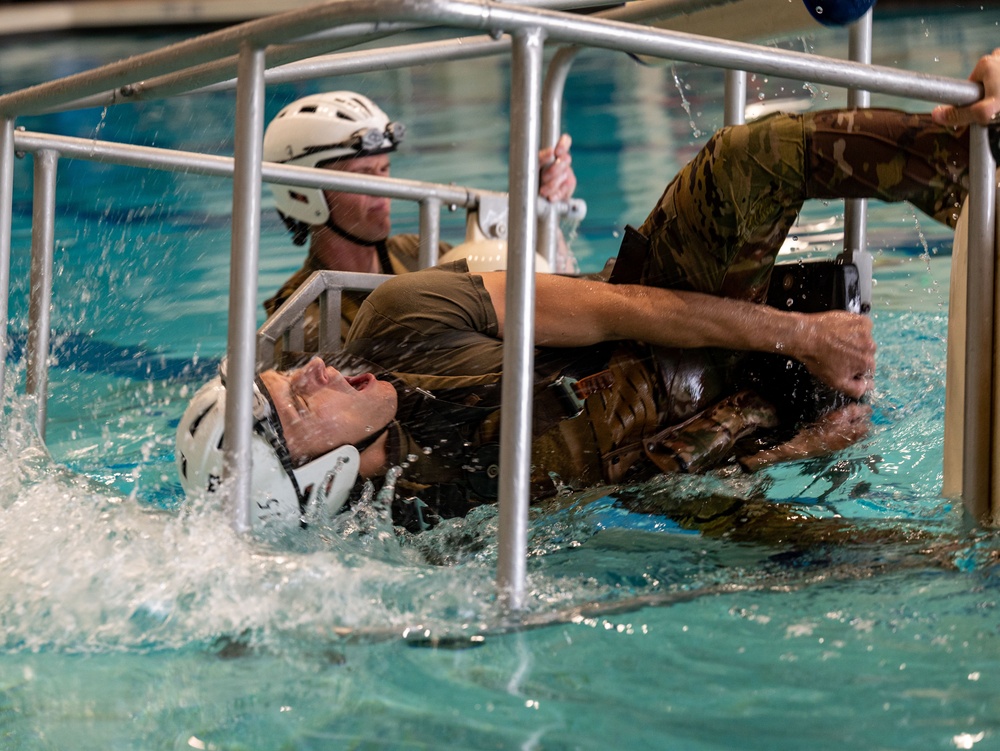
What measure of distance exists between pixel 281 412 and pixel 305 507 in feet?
0.63

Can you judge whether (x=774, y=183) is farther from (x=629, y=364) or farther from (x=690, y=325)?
(x=629, y=364)

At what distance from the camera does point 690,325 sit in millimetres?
2396

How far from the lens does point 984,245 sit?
1.97 m

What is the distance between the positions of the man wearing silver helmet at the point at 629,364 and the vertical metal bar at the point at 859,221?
0.21 m

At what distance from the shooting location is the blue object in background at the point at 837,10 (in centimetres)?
218

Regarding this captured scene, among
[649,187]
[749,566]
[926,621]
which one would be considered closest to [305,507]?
[749,566]

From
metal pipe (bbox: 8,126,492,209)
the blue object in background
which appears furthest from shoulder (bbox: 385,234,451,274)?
the blue object in background

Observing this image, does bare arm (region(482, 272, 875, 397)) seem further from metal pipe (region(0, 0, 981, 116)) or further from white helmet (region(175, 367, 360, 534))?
metal pipe (region(0, 0, 981, 116))

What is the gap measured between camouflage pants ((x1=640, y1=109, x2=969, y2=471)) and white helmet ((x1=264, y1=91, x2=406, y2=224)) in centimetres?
164

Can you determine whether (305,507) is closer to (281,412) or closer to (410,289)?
(281,412)

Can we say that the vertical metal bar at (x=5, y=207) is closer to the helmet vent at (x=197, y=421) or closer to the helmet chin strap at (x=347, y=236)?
the helmet vent at (x=197, y=421)

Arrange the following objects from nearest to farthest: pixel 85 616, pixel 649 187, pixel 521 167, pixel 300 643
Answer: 1. pixel 521 167
2. pixel 300 643
3. pixel 85 616
4. pixel 649 187

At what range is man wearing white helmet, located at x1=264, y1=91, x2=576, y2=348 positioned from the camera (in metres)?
3.90

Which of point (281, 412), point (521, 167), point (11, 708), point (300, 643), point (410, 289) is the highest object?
point (521, 167)
